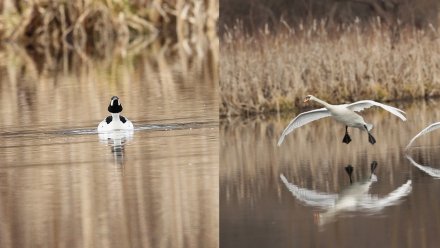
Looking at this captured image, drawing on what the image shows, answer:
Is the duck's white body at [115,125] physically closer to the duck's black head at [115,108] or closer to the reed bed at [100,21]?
the duck's black head at [115,108]

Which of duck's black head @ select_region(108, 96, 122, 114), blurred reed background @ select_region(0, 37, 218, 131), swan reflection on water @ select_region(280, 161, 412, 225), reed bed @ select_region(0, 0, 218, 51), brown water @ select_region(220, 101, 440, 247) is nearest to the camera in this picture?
brown water @ select_region(220, 101, 440, 247)

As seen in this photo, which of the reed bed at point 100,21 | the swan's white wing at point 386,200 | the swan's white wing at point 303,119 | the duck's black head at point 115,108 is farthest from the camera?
the reed bed at point 100,21

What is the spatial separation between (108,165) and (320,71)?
23.1ft

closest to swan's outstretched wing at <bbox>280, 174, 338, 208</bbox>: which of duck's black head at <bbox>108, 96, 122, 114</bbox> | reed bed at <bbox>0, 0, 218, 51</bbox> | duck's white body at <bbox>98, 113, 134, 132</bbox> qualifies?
duck's white body at <bbox>98, 113, 134, 132</bbox>

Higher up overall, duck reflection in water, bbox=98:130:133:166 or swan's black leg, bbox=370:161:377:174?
duck reflection in water, bbox=98:130:133:166

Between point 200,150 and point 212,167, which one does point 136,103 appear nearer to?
point 200,150

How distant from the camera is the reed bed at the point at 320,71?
20.7 metres

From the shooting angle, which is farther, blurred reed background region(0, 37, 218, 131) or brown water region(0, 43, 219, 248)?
blurred reed background region(0, 37, 218, 131)

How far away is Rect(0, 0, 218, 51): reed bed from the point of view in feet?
137

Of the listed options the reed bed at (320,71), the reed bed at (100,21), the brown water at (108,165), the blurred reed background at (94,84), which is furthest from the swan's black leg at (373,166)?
the reed bed at (100,21)

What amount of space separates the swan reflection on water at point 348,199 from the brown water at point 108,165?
0.71m

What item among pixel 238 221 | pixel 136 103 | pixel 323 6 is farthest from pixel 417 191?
pixel 323 6

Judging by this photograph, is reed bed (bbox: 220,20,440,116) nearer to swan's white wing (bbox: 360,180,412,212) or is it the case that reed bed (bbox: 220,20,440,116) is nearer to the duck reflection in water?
the duck reflection in water

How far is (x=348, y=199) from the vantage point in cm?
1234
